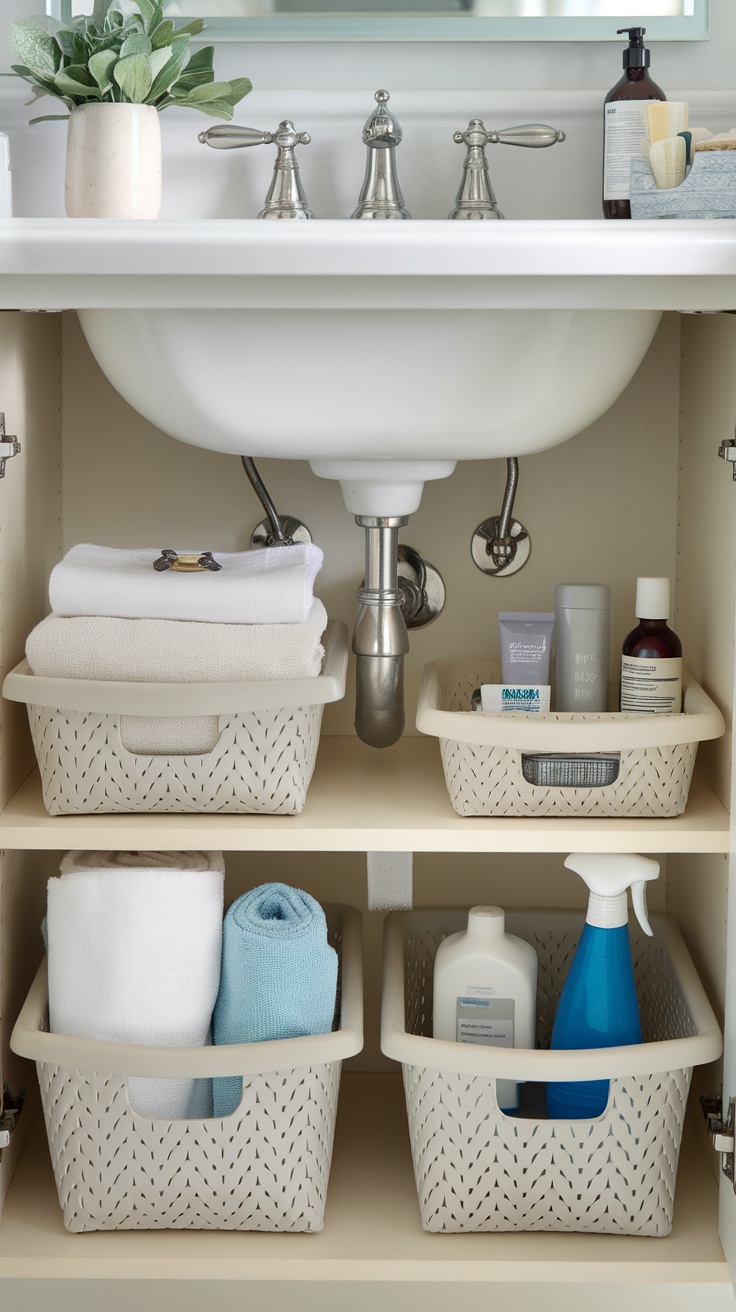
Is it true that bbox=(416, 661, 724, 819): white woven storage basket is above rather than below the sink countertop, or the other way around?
below

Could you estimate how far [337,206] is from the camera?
3.81 ft

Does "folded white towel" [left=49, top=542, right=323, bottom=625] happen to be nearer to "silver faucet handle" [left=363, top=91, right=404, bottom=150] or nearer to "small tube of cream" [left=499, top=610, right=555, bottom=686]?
"small tube of cream" [left=499, top=610, right=555, bottom=686]

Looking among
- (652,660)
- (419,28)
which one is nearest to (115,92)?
(419,28)

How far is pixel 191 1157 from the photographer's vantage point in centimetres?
95

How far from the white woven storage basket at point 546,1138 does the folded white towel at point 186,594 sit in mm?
355

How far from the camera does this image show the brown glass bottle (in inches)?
39.5

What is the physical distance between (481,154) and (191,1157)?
0.93m

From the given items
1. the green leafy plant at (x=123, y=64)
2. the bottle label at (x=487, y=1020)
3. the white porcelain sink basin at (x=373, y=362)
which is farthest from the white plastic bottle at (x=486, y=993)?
the green leafy plant at (x=123, y=64)

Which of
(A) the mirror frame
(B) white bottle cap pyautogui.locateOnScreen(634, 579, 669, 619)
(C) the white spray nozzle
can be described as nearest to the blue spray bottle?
(C) the white spray nozzle

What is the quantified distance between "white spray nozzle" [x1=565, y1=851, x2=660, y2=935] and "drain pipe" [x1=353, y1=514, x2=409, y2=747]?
232 millimetres

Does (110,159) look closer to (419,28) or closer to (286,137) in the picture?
(286,137)

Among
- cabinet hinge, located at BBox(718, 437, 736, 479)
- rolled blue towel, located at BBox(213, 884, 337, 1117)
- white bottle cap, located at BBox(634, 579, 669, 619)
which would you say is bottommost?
rolled blue towel, located at BBox(213, 884, 337, 1117)

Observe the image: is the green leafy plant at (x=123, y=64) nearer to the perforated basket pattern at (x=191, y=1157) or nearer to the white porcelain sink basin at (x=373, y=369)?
the white porcelain sink basin at (x=373, y=369)

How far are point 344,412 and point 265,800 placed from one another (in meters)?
0.32
